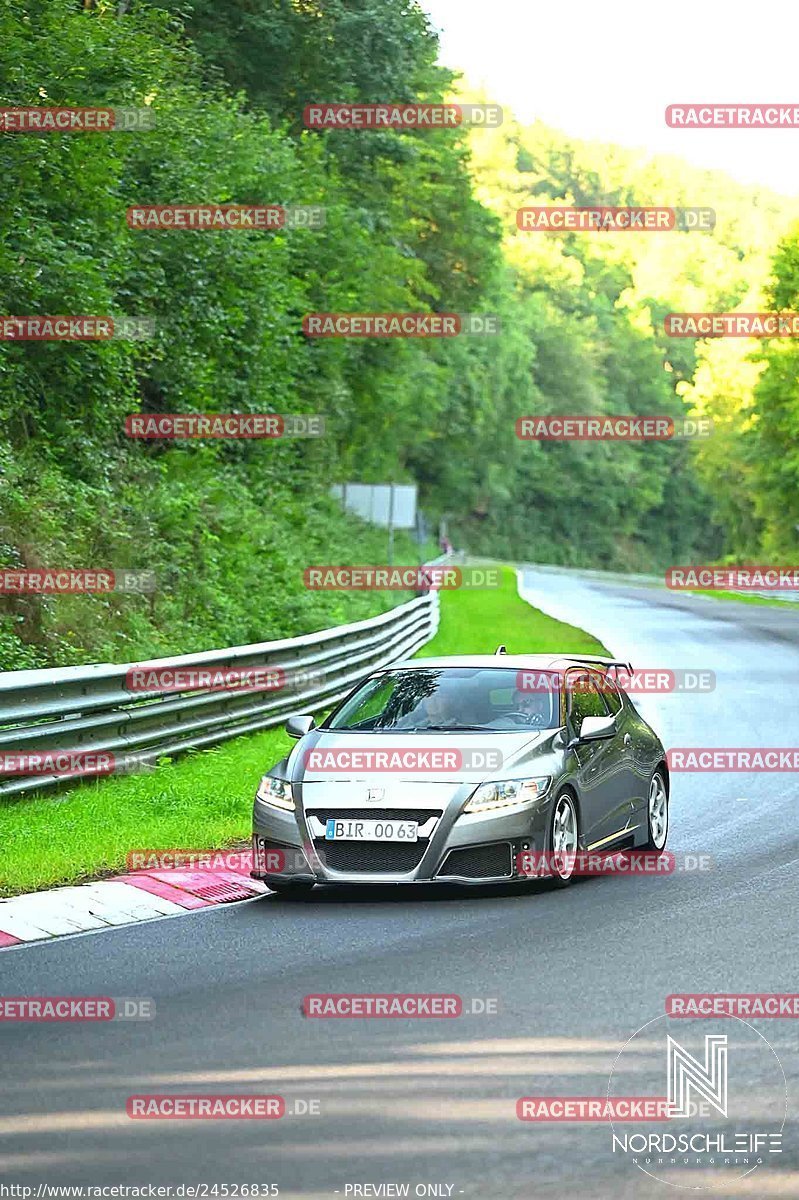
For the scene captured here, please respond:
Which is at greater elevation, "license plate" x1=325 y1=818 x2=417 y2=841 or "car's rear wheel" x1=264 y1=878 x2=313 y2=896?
"license plate" x1=325 y1=818 x2=417 y2=841

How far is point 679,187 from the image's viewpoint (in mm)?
194625

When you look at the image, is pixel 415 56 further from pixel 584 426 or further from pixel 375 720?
pixel 584 426

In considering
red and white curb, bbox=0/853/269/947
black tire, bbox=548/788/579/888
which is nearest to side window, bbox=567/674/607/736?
black tire, bbox=548/788/579/888

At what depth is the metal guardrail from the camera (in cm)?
1292

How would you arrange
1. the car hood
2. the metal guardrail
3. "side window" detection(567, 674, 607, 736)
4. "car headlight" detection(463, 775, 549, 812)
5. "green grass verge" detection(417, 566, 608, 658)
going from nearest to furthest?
"car headlight" detection(463, 775, 549, 812) < the car hood < "side window" detection(567, 674, 607, 736) < the metal guardrail < "green grass verge" detection(417, 566, 608, 658)

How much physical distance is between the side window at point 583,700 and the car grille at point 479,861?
1446mm

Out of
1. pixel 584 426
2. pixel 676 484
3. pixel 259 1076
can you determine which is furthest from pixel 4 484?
pixel 676 484

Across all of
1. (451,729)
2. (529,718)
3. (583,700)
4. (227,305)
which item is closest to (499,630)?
(227,305)

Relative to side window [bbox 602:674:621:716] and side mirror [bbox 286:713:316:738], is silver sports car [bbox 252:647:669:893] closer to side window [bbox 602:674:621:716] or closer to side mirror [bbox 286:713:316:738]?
side mirror [bbox 286:713:316:738]

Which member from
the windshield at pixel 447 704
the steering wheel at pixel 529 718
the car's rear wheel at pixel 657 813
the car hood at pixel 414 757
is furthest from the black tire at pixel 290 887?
the car's rear wheel at pixel 657 813

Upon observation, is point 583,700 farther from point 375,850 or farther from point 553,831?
point 375,850

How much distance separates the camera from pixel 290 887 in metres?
11.0

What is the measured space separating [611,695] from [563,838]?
6.73 feet

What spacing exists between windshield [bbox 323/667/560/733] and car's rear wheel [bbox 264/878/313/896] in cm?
107
